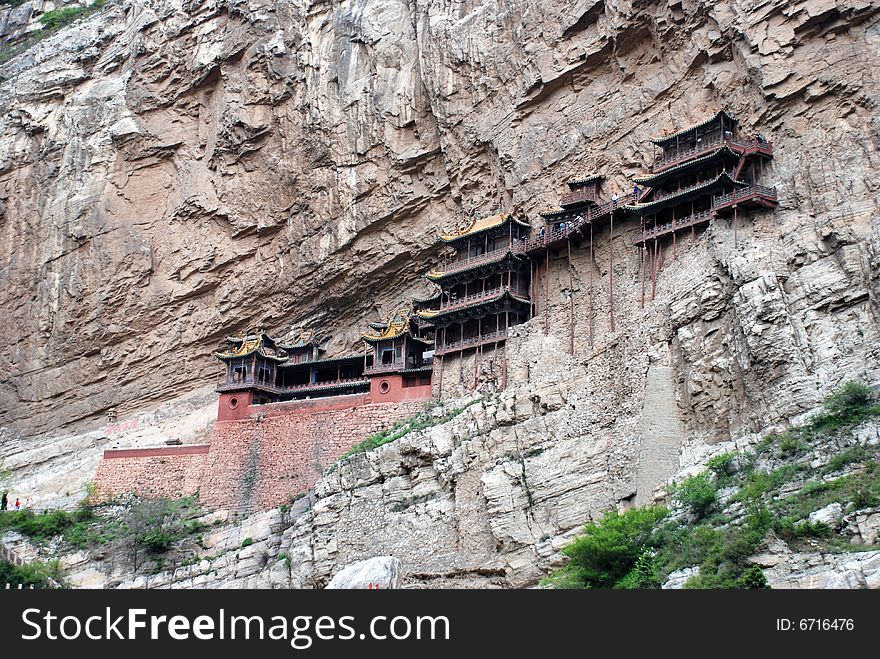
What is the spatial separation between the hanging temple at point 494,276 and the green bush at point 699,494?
8.57m

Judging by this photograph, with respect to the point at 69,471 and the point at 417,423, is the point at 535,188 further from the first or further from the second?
the point at 69,471

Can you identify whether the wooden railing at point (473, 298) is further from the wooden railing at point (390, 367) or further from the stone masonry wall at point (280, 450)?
the stone masonry wall at point (280, 450)

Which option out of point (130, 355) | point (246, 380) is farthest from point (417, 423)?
point (130, 355)

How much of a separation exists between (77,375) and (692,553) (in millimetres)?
35318

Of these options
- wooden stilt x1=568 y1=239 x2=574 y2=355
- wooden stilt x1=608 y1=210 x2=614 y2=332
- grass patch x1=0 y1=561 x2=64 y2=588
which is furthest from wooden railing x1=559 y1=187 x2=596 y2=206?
grass patch x1=0 y1=561 x2=64 y2=588

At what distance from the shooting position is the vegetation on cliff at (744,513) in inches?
841

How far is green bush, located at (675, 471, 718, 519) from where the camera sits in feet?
81.5

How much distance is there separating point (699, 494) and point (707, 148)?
13367 mm

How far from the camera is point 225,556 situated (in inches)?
1463

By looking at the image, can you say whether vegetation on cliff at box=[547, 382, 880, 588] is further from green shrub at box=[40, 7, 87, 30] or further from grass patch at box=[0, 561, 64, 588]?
green shrub at box=[40, 7, 87, 30]

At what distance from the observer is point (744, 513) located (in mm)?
23516

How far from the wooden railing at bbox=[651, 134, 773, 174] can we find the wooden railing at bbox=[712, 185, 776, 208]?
4.58 feet

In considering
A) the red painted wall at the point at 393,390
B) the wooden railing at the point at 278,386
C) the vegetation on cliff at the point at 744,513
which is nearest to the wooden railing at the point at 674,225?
the vegetation on cliff at the point at 744,513

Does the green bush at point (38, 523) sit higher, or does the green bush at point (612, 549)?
the green bush at point (38, 523)
